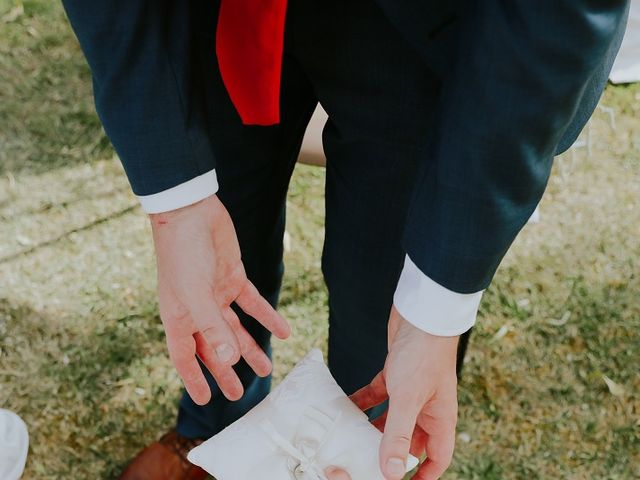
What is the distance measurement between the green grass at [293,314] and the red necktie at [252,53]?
1.08 metres

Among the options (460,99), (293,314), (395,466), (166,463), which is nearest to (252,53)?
(460,99)

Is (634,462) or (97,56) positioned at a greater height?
(97,56)

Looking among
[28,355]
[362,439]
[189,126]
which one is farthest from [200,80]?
[28,355]

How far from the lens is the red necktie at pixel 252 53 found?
0.89 meters

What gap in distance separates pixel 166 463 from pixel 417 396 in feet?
3.23

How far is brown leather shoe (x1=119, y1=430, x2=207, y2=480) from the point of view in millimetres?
1645

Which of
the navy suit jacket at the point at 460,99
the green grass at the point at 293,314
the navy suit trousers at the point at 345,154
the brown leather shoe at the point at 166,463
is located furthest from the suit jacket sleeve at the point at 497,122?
the green grass at the point at 293,314

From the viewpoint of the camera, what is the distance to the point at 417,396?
0.85 m

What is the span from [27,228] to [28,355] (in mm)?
466

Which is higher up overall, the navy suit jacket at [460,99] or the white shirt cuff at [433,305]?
the navy suit jacket at [460,99]

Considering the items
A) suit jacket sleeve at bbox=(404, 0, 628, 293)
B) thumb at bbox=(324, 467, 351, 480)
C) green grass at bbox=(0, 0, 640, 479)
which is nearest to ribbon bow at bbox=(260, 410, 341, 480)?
thumb at bbox=(324, 467, 351, 480)

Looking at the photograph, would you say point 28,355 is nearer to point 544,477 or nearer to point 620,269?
point 544,477

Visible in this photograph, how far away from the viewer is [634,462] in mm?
1790

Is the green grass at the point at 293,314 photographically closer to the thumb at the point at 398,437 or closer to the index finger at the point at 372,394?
the index finger at the point at 372,394
